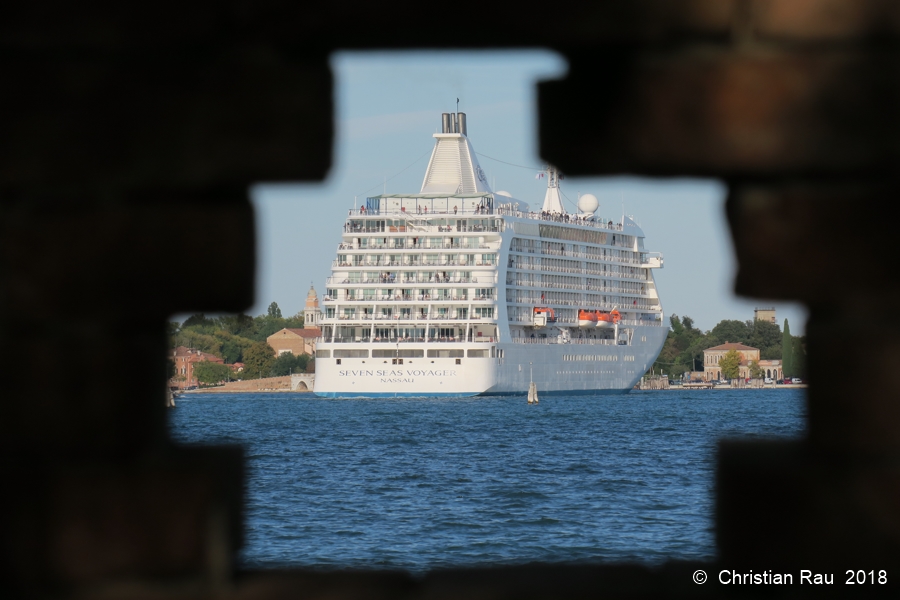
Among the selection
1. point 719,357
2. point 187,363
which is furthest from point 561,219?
point 187,363

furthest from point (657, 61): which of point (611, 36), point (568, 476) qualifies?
point (568, 476)

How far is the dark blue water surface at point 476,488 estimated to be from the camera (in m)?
19.6

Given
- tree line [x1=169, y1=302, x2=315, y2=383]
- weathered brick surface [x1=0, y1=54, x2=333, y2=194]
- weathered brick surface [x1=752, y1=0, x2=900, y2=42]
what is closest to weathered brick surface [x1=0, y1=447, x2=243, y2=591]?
weathered brick surface [x1=0, y1=54, x2=333, y2=194]

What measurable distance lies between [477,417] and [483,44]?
55.2m

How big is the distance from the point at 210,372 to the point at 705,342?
49.5m

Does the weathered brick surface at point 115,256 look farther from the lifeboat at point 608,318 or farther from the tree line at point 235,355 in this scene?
the tree line at point 235,355

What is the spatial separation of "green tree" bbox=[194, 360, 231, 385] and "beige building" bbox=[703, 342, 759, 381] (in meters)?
44.9

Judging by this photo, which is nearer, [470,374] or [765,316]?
[470,374]

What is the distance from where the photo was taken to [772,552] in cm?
182

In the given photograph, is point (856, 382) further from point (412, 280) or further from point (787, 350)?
point (787, 350)

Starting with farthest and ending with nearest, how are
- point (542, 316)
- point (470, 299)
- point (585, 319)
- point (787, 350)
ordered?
point (787, 350) → point (585, 319) → point (542, 316) → point (470, 299)

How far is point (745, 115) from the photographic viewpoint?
1799mm

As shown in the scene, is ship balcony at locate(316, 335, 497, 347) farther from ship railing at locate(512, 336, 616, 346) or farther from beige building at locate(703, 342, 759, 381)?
beige building at locate(703, 342, 759, 381)

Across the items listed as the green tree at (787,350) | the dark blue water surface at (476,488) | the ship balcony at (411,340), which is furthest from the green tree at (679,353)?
the dark blue water surface at (476,488)
